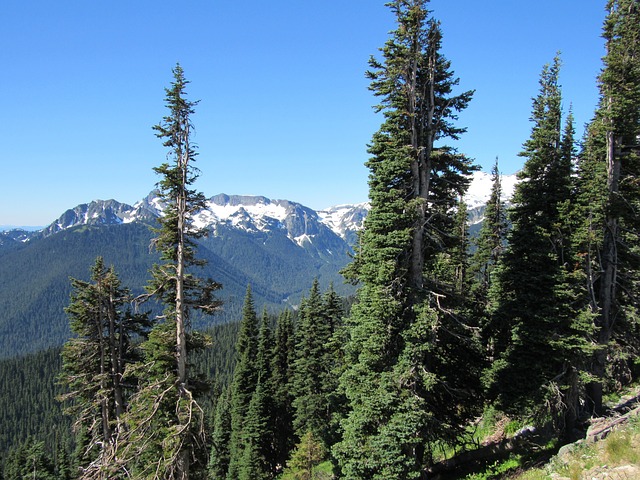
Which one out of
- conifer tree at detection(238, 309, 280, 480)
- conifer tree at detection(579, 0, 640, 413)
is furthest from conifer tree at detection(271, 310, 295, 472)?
conifer tree at detection(579, 0, 640, 413)

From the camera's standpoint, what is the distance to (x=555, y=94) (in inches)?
748

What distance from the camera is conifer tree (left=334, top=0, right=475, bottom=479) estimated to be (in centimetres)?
1391

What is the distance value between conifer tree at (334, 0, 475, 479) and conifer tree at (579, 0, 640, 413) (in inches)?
266

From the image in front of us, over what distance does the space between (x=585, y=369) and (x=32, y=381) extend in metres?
186

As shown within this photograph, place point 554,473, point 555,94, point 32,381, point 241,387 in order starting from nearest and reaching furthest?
point 554,473, point 555,94, point 241,387, point 32,381

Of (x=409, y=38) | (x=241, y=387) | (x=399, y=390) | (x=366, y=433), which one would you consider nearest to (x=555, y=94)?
(x=409, y=38)

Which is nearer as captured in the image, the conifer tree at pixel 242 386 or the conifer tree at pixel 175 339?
the conifer tree at pixel 175 339

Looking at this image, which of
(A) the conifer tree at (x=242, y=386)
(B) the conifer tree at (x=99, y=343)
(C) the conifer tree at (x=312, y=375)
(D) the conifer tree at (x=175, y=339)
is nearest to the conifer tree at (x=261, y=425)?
(A) the conifer tree at (x=242, y=386)

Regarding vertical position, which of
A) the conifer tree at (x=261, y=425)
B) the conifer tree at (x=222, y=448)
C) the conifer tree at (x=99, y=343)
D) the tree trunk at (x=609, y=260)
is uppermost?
the tree trunk at (x=609, y=260)

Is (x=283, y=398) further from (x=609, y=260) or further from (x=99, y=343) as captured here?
(x=609, y=260)

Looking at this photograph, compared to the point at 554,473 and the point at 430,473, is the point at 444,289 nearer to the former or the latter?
the point at 554,473

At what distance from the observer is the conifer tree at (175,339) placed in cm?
1462

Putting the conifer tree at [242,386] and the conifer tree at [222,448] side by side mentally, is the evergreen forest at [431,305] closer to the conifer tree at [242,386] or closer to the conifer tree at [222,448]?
the conifer tree at [242,386]

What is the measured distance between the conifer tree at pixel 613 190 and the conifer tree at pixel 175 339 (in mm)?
16754
